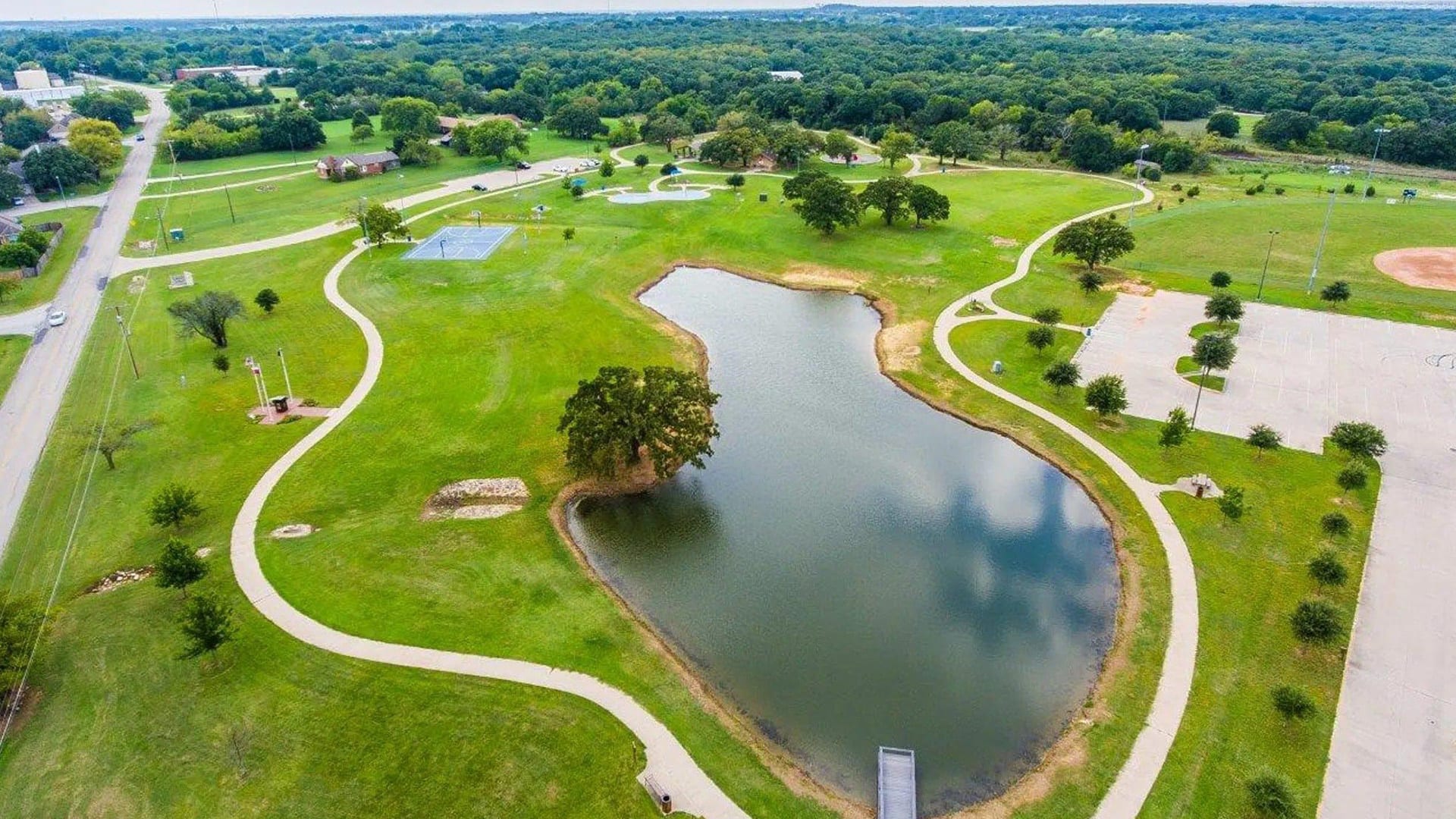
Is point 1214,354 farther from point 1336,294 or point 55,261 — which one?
point 55,261

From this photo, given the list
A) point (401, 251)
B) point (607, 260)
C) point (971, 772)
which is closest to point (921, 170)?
point (607, 260)

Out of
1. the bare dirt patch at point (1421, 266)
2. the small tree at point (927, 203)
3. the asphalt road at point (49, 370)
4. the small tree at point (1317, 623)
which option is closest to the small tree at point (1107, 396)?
the small tree at point (1317, 623)

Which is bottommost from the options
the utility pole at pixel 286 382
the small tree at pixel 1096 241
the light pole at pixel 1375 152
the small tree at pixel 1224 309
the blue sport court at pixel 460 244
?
the utility pole at pixel 286 382

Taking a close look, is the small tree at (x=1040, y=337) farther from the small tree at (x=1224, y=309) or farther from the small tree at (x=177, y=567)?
the small tree at (x=177, y=567)

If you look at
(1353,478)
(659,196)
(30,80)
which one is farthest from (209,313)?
(30,80)

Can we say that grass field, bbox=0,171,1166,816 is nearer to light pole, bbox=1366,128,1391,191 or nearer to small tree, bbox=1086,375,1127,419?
small tree, bbox=1086,375,1127,419

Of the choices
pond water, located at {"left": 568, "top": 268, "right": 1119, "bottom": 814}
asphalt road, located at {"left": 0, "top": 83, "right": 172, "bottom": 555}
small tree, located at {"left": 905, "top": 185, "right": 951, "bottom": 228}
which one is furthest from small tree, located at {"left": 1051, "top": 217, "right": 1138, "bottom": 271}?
asphalt road, located at {"left": 0, "top": 83, "right": 172, "bottom": 555}
